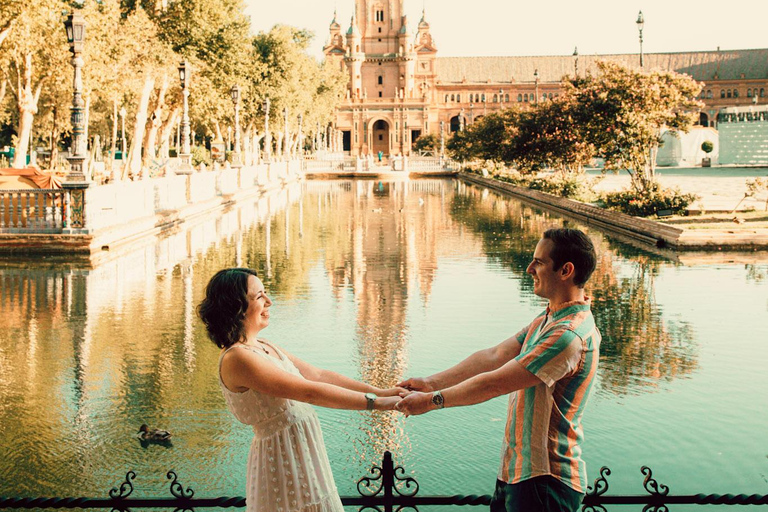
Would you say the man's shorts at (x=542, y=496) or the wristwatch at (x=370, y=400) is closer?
the man's shorts at (x=542, y=496)

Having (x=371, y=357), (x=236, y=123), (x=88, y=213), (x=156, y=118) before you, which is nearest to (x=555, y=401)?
(x=371, y=357)

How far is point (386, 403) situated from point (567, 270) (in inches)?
→ 31.8

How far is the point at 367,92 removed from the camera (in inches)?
6107

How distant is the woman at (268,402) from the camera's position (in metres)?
3.31

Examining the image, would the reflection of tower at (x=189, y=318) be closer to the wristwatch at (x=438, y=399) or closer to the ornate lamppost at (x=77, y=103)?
the ornate lamppost at (x=77, y=103)

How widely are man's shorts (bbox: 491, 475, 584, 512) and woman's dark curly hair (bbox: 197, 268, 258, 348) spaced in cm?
110

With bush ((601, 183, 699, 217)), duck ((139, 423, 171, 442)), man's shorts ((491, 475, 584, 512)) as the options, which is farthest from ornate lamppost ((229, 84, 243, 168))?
man's shorts ((491, 475, 584, 512))

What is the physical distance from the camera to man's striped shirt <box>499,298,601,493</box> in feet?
10.6

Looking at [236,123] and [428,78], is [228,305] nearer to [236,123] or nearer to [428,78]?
[236,123]

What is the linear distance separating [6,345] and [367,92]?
147 m

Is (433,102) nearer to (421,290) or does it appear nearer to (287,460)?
(421,290)

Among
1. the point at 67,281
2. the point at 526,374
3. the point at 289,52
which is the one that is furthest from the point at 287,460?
the point at 289,52

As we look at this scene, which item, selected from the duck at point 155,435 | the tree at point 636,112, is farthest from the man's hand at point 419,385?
the tree at point 636,112

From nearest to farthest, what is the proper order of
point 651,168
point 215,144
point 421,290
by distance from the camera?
1. point 421,290
2. point 651,168
3. point 215,144
